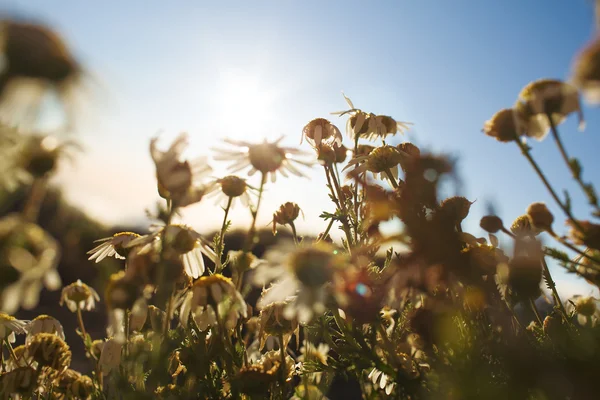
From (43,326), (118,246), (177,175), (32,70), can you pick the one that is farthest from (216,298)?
(43,326)

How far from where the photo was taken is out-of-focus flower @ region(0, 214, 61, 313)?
107 cm

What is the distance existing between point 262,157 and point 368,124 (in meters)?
1.10

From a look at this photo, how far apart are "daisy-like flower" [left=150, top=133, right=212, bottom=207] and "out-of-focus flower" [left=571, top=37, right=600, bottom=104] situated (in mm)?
1231

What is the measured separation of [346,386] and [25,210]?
573cm

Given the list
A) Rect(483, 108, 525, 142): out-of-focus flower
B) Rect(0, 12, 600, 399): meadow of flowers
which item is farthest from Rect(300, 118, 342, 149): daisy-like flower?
Rect(483, 108, 525, 142): out-of-focus flower

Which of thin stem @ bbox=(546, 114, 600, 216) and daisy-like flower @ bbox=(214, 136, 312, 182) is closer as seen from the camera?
thin stem @ bbox=(546, 114, 600, 216)

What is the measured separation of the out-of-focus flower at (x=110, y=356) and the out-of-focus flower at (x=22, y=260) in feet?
3.57

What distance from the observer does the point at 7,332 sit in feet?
7.41

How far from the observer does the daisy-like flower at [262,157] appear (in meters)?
1.75

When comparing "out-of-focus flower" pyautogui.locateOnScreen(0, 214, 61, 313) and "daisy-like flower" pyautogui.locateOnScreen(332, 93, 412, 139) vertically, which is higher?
"daisy-like flower" pyautogui.locateOnScreen(332, 93, 412, 139)

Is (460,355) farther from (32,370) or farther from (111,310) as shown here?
(32,370)

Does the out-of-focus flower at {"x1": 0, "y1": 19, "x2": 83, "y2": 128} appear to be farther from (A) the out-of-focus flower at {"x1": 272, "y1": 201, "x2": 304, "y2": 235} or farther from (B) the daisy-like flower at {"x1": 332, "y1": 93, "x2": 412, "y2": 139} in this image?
(B) the daisy-like flower at {"x1": 332, "y1": 93, "x2": 412, "y2": 139}

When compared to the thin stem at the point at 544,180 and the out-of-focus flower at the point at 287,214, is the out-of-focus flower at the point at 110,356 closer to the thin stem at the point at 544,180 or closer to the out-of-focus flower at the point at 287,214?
the out-of-focus flower at the point at 287,214

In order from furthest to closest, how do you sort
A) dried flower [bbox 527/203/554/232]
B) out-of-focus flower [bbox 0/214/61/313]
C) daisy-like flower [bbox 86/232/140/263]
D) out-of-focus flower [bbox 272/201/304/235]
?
out-of-focus flower [bbox 272/201/304/235]
daisy-like flower [bbox 86/232/140/263]
dried flower [bbox 527/203/554/232]
out-of-focus flower [bbox 0/214/61/313]
